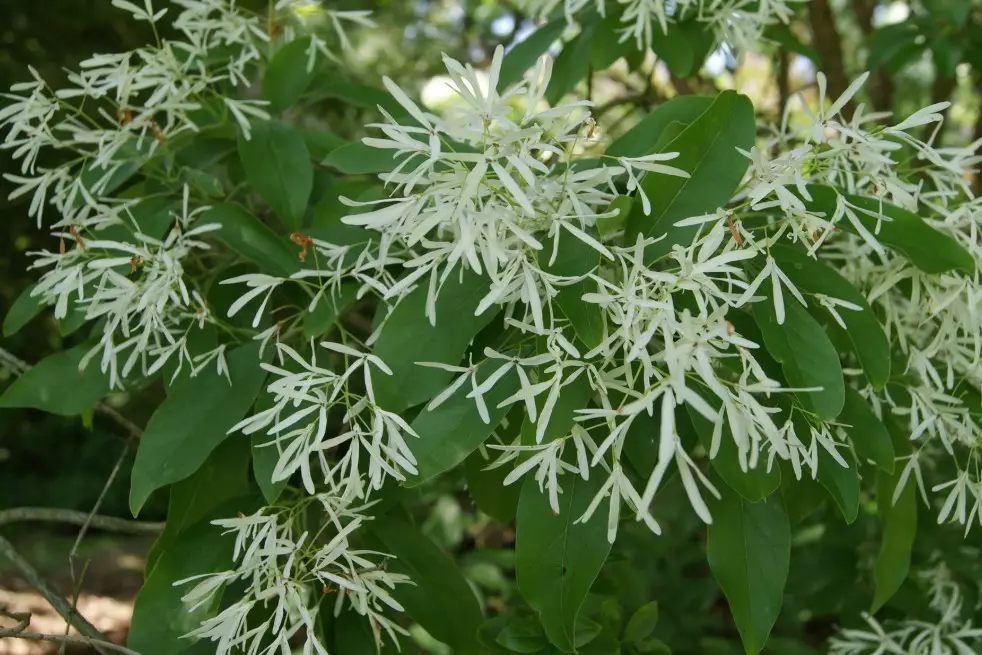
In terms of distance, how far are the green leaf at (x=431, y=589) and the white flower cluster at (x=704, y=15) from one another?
0.65 metres

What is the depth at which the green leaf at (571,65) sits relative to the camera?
3.93ft

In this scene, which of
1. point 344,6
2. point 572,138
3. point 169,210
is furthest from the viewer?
point 344,6

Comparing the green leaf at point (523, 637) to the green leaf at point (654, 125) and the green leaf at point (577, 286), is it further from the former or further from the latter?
the green leaf at point (654, 125)

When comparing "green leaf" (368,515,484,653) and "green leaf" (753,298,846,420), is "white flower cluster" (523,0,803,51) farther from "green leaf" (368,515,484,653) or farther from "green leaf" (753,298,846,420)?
"green leaf" (368,515,484,653)

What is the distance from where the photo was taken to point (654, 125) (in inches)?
34.1

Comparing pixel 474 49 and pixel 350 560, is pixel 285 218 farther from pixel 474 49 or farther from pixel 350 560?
pixel 474 49

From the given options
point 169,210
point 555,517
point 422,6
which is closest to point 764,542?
point 555,517

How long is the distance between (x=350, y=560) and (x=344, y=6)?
6.22 ft

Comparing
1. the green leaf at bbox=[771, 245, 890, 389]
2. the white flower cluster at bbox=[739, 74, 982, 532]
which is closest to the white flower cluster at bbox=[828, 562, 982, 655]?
the white flower cluster at bbox=[739, 74, 982, 532]

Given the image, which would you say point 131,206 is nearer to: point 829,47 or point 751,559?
point 751,559

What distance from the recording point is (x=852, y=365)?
1057 millimetres

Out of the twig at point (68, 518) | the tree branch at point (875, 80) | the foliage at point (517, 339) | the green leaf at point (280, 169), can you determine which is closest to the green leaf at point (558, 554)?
the foliage at point (517, 339)

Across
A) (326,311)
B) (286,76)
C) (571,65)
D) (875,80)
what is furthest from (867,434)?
(875,80)

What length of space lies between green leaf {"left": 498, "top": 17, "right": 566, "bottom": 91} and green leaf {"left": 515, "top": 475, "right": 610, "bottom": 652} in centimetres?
67
